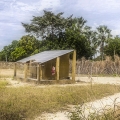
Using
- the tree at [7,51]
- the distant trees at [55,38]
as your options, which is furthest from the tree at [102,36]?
the tree at [7,51]

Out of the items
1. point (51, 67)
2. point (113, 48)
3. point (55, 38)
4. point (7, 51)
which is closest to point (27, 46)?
point (55, 38)

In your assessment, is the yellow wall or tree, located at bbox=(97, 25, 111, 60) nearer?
the yellow wall

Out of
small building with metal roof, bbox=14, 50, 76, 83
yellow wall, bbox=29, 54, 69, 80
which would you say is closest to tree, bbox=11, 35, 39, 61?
small building with metal roof, bbox=14, 50, 76, 83

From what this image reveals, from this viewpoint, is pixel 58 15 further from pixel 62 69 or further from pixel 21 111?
pixel 21 111

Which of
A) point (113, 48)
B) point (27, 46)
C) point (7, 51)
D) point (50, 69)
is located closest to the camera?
point (50, 69)

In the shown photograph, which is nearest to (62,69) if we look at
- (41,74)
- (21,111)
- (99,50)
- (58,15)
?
(41,74)

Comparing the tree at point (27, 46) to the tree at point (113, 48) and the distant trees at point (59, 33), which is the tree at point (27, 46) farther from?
the tree at point (113, 48)

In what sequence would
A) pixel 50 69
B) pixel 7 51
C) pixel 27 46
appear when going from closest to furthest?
1. pixel 50 69
2. pixel 27 46
3. pixel 7 51

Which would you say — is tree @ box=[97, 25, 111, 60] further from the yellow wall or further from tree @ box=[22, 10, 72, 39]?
the yellow wall

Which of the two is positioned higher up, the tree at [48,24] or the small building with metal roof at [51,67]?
the tree at [48,24]

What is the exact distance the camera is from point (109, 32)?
1815 inches

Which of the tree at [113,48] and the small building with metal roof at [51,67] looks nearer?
the small building with metal roof at [51,67]

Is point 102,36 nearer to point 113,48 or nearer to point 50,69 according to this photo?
point 113,48

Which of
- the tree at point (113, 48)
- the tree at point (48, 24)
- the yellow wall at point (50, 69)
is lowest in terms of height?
the yellow wall at point (50, 69)
